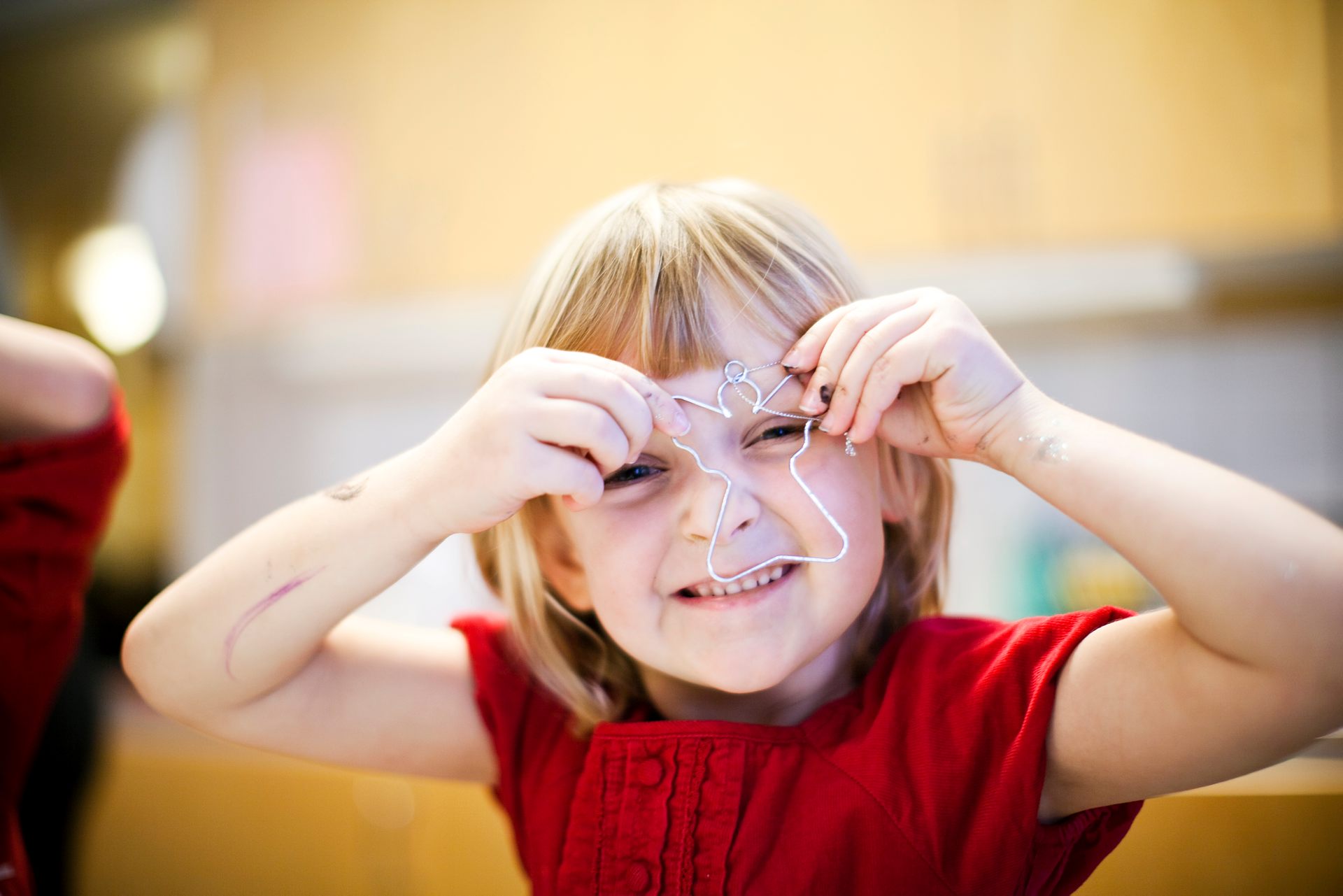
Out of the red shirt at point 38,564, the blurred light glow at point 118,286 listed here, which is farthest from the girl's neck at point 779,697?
the blurred light glow at point 118,286

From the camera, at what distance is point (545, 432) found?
0.54 meters

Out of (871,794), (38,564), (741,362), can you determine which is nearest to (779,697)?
(871,794)

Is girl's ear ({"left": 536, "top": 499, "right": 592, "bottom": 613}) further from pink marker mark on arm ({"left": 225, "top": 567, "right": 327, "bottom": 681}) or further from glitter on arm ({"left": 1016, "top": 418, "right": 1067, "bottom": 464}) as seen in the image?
glitter on arm ({"left": 1016, "top": 418, "right": 1067, "bottom": 464})

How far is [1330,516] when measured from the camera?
166cm

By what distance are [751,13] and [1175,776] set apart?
5.08 feet

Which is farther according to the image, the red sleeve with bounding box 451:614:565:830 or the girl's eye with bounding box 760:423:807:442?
the red sleeve with bounding box 451:614:565:830

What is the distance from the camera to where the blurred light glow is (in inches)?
88.8

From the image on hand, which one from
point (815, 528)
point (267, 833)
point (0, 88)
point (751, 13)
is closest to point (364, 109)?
point (751, 13)

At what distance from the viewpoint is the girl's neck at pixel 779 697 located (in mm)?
711

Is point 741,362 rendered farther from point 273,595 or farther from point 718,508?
point 273,595

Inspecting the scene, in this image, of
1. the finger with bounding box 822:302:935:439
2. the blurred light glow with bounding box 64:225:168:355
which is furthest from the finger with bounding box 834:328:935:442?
the blurred light glow with bounding box 64:225:168:355

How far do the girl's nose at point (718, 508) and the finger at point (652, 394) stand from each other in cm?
4

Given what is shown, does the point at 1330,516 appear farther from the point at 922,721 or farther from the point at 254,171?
the point at 254,171

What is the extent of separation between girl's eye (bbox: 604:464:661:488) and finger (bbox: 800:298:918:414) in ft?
0.40
